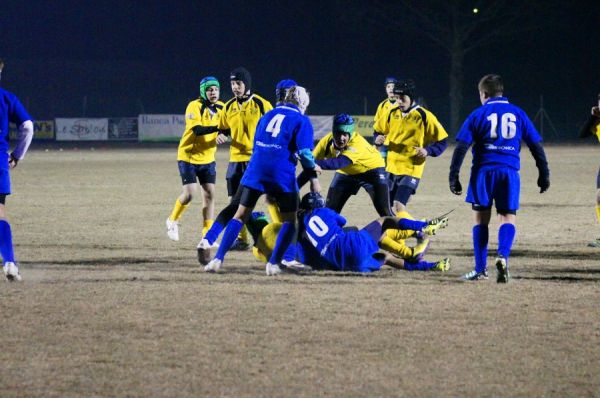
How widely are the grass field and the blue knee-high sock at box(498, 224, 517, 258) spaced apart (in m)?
0.32

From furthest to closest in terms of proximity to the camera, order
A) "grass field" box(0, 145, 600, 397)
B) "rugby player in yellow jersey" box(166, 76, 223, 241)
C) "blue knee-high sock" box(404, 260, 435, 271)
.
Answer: "rugby player in yellow jersey" box(166, 76, 223, 241) < "blue knee-high sock" box(404, 260, 435, 271) < "grass field" box(0, 145, 600, 397)

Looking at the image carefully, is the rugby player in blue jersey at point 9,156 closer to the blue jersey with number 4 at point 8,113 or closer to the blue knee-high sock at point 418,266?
the blue jersey with number 4 at point 8,113

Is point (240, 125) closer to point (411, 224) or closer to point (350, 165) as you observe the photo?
point (350, 165)

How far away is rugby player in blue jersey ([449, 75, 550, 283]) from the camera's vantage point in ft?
30.2

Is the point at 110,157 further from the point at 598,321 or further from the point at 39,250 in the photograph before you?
the point at 598,321

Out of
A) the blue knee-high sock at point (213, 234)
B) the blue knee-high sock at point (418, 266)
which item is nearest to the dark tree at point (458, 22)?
the blue knee-high sock at point (418, 266)

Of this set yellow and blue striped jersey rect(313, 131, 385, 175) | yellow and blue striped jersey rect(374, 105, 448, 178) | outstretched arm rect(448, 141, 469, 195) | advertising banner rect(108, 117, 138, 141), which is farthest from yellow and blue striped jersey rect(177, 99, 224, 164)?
advertising banner rect(108, 117, 138, 141)

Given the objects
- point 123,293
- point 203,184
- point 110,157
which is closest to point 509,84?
point 110,157

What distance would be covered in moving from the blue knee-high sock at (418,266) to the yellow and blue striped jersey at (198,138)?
3352mm

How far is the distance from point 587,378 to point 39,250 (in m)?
7.39

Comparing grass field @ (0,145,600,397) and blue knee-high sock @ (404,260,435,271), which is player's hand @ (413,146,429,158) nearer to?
grass field @ (0,145,600,397)

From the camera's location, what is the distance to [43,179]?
23219 mm

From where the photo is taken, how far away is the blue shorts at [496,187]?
927cm

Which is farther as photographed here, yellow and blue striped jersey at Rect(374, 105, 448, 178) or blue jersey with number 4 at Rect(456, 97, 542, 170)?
yellow and blue striped jersey at Rect(374, 105, 448, 178)
